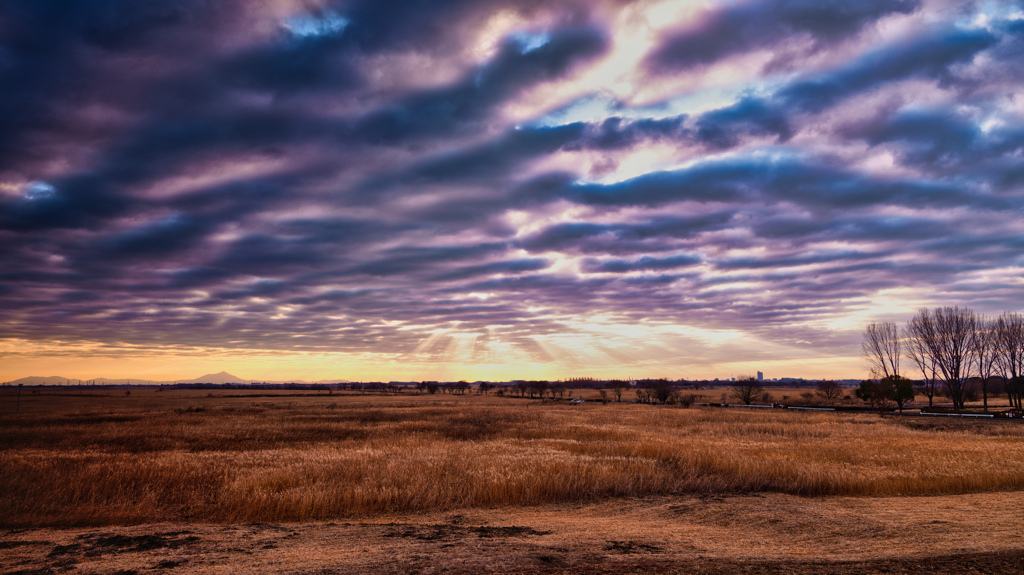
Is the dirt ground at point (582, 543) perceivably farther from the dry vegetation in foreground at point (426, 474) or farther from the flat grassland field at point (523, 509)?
the dry vegetation in foreground at point (426, 474)

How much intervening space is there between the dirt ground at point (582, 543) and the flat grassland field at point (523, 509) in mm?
70

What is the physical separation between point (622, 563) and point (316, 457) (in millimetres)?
20430

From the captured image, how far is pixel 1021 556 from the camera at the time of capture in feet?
31.4

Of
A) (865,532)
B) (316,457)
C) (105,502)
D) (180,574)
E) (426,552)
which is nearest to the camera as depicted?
(180,574)

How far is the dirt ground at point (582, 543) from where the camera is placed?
9.51 m

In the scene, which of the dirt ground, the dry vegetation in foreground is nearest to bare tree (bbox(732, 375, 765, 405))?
the dry vegetation in foreground

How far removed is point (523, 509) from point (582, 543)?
5452 mm

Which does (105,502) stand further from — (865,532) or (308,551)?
(865,532)

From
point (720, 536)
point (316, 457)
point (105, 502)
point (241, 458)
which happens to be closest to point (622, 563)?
point (720, 536)

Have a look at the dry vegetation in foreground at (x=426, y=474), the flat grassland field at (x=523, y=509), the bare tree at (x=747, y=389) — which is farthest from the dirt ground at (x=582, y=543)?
the bare tree at (x=747, y=389)

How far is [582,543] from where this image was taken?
11445 millimetres

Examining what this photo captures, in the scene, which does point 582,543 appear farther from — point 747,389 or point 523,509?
point 747,389

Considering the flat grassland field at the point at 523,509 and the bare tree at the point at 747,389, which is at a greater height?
the flat grassland field at the point at 523,509

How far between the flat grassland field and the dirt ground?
70mm
